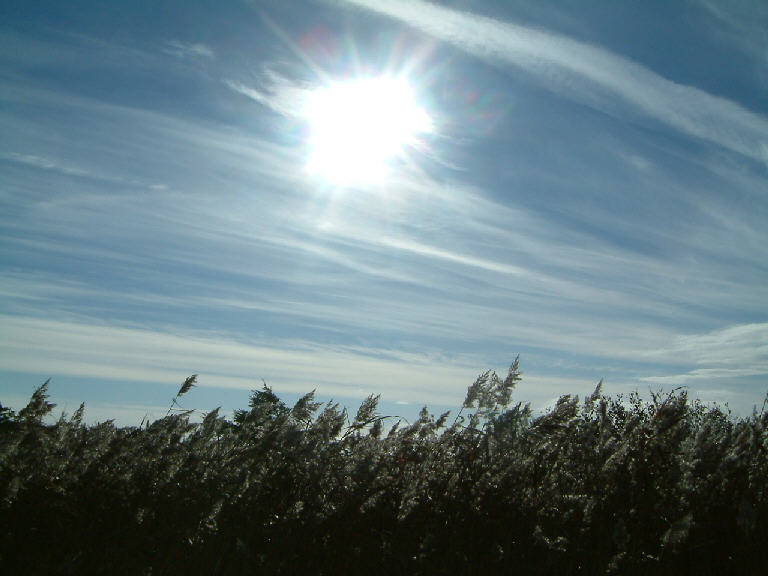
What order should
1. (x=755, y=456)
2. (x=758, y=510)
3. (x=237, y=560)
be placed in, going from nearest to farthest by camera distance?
(x=237, y=560)
(x=758, y=510)
(x=755, y=456)

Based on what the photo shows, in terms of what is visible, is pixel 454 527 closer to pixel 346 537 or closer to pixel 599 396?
pixel 346 537

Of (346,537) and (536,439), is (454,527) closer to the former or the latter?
(346,537)

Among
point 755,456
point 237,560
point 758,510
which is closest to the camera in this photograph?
point 237,560

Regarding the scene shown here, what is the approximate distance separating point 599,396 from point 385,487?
8.55 feet

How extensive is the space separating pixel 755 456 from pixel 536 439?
6.95ft

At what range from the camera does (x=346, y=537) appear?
18.9 ft

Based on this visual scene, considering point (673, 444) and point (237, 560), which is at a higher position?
point (673, 444)

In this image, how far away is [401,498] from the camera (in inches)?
237

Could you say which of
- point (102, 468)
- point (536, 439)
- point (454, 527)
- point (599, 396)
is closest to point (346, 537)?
point (454, 527)

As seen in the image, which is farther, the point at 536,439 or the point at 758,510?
the point at 536,439

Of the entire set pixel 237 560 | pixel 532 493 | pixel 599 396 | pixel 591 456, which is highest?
pixel 599 396

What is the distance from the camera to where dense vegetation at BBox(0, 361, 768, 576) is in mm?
5207

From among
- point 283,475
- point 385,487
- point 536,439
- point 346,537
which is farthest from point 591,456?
point 283,475

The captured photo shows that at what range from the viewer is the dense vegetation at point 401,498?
17.1 ft
